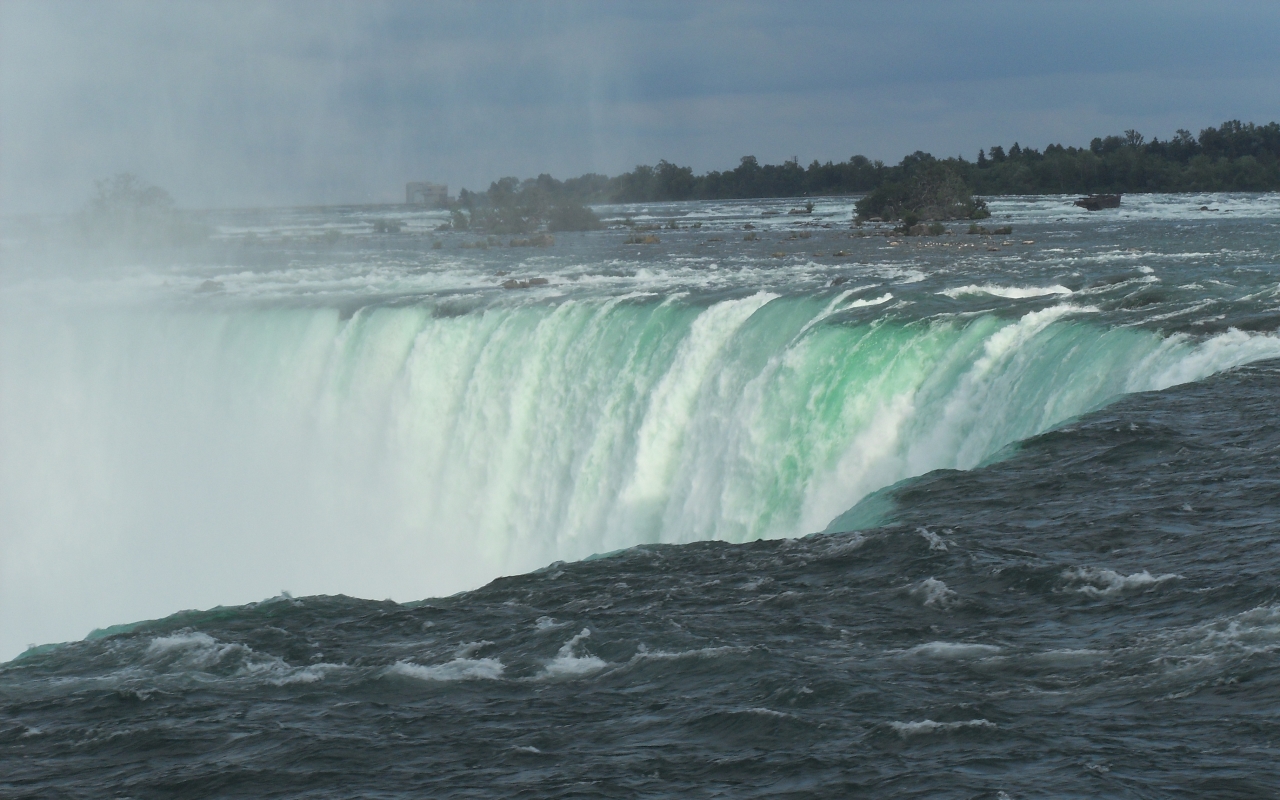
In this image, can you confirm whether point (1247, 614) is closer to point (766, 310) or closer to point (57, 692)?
point (57, 692)

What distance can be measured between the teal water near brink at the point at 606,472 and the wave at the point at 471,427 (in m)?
0.07

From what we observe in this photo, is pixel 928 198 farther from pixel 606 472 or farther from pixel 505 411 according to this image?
pixel 606 472

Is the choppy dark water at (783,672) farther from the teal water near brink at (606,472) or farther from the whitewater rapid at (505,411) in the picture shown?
the whitewater rapid at (505,411)

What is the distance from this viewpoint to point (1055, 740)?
27.0 feet

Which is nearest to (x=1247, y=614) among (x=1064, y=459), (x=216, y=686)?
(x=1064, y=459)

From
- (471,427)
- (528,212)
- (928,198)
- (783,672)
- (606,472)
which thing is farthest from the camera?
(528,212)

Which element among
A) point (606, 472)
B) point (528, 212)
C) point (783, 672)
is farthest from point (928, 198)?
point (783, 672)

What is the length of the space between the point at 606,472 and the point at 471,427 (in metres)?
4.19

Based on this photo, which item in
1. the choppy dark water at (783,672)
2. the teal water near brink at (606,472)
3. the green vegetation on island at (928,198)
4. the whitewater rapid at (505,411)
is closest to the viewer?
the choppy dark water at (783,672)

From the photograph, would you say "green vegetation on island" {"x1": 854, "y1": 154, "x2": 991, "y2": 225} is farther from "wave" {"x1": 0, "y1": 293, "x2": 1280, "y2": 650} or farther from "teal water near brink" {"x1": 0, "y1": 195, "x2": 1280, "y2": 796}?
"wave" {"x1": 0, "y1": 293, "x2": 1280, "y2": 650}

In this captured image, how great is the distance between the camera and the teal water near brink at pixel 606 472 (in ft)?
33.7

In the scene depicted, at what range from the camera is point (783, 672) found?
32.5 feet

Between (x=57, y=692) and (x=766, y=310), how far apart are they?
1490 cm

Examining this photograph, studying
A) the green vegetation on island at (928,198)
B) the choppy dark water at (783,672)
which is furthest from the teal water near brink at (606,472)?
the green vegetation on island at (928,198)
